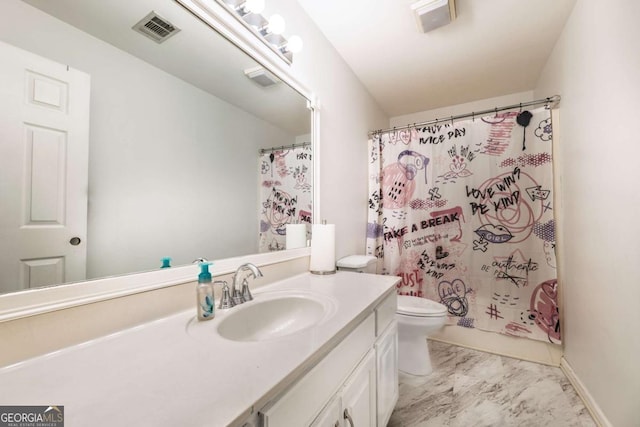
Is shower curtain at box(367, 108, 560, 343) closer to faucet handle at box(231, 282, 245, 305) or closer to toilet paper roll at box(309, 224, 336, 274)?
toilet paper roll at box(309, 224, 336, 274)

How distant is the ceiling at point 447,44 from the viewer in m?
1.51

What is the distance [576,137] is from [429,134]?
35.1 inches

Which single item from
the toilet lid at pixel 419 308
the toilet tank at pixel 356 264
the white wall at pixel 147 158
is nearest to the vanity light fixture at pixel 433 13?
the white wall at pixel 147 158

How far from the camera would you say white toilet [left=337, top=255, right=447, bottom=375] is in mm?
1613

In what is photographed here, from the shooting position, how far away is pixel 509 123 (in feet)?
6.16

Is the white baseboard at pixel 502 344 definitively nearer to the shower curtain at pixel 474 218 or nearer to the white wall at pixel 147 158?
the shower curtain at pixel 474 218

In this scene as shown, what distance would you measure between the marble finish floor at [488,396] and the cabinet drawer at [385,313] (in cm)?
60

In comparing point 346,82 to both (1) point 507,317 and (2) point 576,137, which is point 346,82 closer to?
(2) point 576,137

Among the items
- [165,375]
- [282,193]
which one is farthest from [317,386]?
[282,193]

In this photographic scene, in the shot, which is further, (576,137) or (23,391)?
(576,137)

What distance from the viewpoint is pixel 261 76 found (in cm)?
120

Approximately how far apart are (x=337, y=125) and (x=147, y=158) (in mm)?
1320

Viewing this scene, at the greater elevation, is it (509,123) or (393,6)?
(393,6)

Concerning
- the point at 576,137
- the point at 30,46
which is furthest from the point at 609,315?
the point at 30,46
